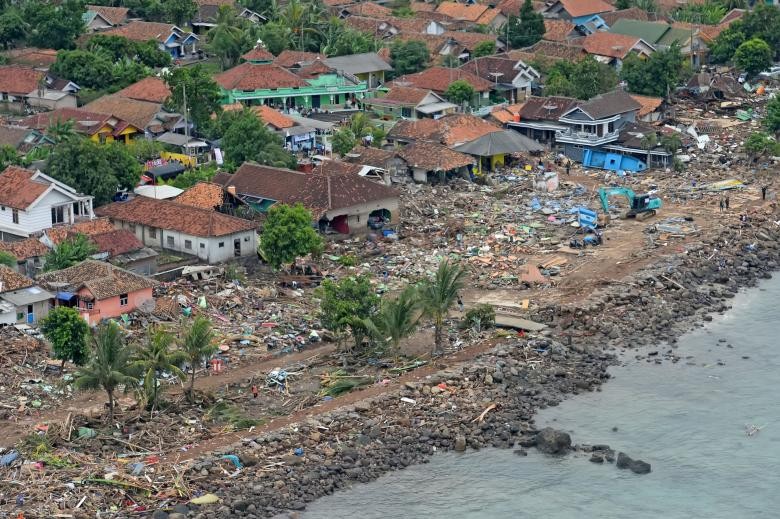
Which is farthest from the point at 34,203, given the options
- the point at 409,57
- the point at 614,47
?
the point at 614,47

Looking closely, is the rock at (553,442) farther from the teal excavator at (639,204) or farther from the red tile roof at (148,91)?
the red tile roof at (148,91)

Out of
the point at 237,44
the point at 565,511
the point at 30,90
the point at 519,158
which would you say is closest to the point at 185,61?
the point at 237,44

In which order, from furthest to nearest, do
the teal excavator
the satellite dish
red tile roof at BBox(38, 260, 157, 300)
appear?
1. the teal excavator
2. the satellite dish
3. red tile roof at BBox(38, 260, 157, 300)

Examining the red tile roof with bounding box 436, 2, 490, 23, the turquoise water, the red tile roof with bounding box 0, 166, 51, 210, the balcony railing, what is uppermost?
the red tile roof with bounding box 436, 2, 490, 23

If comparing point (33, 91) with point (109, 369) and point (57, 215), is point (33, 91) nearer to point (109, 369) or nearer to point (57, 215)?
point (57, 215)

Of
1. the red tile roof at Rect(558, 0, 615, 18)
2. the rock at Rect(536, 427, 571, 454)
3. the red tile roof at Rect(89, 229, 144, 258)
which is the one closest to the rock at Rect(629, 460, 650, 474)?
the rock at Rect(536, 427, 571, 454)

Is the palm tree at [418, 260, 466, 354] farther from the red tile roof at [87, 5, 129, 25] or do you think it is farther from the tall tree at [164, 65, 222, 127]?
the red tile roof at [87, 5, 129, 25]

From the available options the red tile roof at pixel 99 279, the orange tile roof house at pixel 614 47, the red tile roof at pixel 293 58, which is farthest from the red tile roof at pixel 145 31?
the red tile roof at pixel 99 279
